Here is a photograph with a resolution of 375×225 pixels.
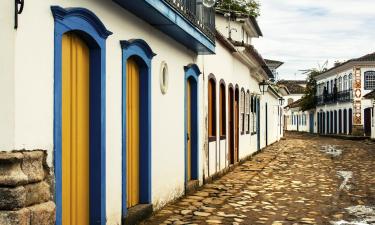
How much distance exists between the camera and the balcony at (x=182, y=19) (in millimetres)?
7137

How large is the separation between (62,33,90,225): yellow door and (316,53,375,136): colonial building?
4061cm

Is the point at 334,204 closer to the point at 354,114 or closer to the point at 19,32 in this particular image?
the point at 19,32

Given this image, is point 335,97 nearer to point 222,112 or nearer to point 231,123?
point 231,123

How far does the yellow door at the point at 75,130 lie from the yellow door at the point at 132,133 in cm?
154

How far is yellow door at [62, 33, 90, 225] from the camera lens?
5.52 metres

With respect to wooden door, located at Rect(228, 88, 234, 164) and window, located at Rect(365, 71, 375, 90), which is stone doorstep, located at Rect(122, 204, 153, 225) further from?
window, located at Rect(365, 71, 375, 90)

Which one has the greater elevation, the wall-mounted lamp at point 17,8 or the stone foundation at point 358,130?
the wall-mounted lamp at point 17,8

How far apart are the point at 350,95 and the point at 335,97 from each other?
579 cm

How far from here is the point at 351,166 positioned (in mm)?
17516

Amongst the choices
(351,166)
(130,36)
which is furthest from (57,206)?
(351,166)

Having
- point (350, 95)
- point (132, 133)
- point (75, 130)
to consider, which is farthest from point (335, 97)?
point (75, 130)

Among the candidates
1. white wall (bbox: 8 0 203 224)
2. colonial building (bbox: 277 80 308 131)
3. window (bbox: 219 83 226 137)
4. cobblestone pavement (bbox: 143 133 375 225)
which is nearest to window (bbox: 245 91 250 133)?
cobblestone pavement (bbox: 143 133 375 225)

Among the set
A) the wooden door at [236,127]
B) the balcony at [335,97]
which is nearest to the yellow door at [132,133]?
the wooden door at [236,127]

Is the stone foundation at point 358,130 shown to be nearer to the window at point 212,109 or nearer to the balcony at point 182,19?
the window at point 212,109
